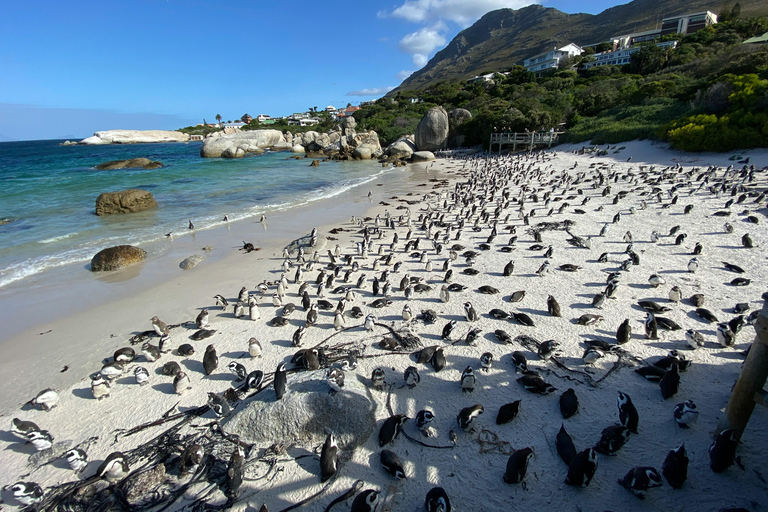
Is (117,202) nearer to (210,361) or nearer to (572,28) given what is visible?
(210,361)

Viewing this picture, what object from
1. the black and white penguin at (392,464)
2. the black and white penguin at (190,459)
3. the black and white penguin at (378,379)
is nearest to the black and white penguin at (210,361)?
the black and white penguin at (190,459)

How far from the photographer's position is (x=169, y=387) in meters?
7.43

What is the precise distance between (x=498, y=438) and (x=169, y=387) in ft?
21.5

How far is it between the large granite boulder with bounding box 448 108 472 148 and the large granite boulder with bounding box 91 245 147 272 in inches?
2082

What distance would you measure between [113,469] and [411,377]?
16.2 feet

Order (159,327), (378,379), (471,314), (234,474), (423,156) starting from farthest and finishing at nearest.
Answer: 1. (423,156)
2. (159,327)
3. (471,314)
4. (378,379)
5. (234,474)

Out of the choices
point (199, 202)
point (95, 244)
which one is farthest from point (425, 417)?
point (199, 202)

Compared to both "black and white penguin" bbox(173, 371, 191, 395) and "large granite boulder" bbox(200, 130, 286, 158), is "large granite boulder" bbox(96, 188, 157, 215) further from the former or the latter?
"large granite boulder" bbox(200, 130, 286, 158)

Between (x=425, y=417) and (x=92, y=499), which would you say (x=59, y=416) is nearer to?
(x=92, y=499)

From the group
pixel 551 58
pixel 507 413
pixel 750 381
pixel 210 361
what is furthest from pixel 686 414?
pixel 551 58

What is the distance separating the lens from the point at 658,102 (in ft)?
136

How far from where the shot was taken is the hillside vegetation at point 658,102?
28.0m

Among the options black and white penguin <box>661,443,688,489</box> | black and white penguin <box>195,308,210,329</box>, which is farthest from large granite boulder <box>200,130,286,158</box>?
black and white penguin <box>661,443,688,489</box>

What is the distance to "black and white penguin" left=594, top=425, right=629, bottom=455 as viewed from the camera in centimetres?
527
